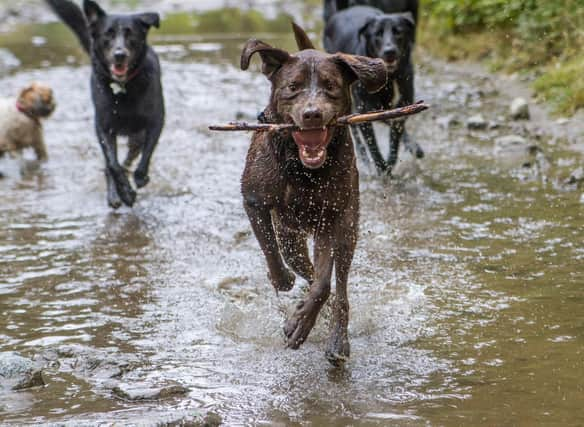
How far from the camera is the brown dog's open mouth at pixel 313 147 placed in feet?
14.3

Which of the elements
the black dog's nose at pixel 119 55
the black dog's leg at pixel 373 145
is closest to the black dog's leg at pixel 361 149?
the black dog's leg at pixel 373 145

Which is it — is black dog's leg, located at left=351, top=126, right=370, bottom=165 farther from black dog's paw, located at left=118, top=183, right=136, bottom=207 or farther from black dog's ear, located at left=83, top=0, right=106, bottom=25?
black dog's ear, located at left=83, top=0, right=106, bottom=25

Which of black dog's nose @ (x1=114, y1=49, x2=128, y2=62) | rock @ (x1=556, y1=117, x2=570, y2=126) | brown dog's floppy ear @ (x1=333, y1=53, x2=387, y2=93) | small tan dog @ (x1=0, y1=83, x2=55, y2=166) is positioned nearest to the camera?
brown dog's floppy ear @ (x1=333, y1=53, x2=387, y2=93)

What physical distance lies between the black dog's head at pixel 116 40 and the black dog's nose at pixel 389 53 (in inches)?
86.2

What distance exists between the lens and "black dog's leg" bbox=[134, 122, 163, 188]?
816 centimetres

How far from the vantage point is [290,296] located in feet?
19.4

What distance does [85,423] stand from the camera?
3770mm

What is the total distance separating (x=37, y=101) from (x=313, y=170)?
6769 mm

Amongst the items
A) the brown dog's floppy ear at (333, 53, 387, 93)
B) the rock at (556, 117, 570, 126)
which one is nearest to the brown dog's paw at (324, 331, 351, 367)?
the brown dog's floppy ear at (333, 53, 387, 93)

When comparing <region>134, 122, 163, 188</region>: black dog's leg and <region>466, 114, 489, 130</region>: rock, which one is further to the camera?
<region>466, 114, 489, 130</region>: rock

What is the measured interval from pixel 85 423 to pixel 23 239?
3.82 metres

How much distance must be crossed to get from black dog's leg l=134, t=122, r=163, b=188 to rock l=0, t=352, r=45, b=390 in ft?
12.8

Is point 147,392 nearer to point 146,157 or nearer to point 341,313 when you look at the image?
point 341,313

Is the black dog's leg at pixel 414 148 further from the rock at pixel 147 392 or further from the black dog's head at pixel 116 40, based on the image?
the rock at pixel 147 392
